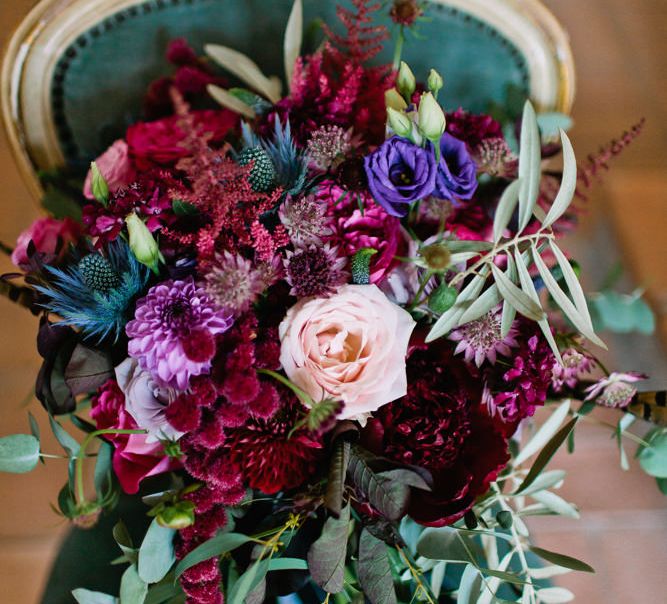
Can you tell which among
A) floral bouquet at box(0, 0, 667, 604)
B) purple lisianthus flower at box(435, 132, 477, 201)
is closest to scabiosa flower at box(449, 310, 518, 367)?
floral bouquet at box(0, 0, 667, 604)

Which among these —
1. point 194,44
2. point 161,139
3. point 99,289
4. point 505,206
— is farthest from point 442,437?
point 194,44

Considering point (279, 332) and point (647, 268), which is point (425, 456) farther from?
point (647, 268)

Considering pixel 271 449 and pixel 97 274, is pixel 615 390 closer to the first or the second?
pixel 271 449

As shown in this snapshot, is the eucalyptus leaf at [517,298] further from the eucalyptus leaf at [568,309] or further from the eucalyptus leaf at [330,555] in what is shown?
the eucalyptus leaf at [330,555]

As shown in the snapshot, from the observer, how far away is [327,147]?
0.49 metres

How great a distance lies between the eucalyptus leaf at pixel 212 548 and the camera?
48 cm

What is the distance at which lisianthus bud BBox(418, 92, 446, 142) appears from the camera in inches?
17.3

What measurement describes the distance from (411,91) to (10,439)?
0.46 metres

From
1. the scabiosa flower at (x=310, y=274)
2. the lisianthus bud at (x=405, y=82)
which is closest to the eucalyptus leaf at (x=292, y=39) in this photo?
the lisianthus bud at (x=405, y=82)

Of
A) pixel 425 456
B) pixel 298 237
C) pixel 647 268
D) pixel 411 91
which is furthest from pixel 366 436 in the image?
pixel 647 268

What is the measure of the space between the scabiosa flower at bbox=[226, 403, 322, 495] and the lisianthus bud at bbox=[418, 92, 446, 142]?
0.78 feet

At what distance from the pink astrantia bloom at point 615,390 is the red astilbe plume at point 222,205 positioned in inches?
12.9

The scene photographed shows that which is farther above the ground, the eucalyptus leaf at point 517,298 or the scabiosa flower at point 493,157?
the scabiosa flower at point 493,157

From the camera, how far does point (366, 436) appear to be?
502 millimetres
